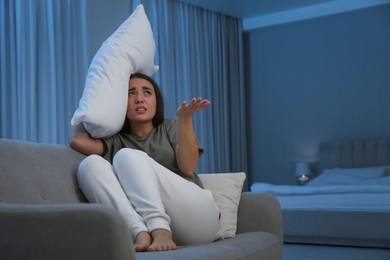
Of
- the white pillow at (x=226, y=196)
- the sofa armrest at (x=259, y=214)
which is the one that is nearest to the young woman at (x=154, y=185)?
the white pillow at (x=226, y=196)

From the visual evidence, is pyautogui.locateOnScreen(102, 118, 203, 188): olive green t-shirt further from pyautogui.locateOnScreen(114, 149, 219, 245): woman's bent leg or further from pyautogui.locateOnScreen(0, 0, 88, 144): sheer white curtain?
pyautogui.locateOnScreen(0, 0, 88, 144): sheer white curtain

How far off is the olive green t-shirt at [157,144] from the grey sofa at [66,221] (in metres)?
0.15

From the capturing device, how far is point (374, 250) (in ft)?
12.1

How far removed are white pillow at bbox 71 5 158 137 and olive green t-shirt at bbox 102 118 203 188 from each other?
2.4 inches

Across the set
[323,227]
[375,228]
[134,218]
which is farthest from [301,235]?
[134,218]

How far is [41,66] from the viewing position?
14.3 ft

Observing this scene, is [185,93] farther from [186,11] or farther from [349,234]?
[349,234]

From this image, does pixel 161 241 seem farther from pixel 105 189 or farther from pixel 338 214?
pixel 338 214

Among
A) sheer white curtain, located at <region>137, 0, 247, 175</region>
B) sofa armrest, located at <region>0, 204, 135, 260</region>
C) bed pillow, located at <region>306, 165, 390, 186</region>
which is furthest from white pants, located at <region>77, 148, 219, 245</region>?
sheer white curtain, located at <region>137, 0, 247, 175</region>

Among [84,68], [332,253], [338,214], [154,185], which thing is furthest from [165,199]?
[84,68]

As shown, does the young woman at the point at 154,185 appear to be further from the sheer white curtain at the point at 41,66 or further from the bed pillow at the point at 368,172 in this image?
the bed pillow at the point at 368,172

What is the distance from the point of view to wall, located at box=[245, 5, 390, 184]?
19.7 feet

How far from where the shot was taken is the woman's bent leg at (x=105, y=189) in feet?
5.29

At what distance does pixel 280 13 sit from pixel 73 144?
504cm
